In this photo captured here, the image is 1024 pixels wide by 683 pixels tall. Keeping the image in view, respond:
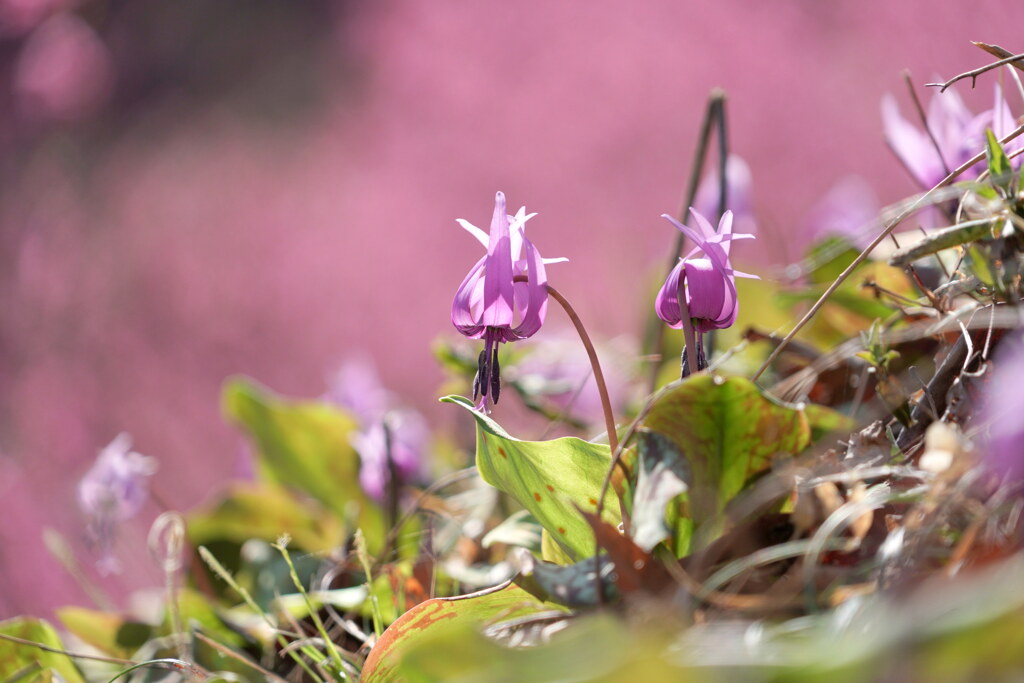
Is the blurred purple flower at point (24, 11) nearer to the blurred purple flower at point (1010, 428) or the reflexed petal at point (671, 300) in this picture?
the reflexed petal at point (671, 300)

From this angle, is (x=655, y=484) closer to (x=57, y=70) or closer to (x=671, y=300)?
(x=671, y=300)

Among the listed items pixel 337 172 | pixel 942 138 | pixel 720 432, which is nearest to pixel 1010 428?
pixel 720 432

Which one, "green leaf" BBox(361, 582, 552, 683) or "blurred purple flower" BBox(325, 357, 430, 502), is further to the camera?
"blurred purple flower" BBox(325, 357, 430, 502)

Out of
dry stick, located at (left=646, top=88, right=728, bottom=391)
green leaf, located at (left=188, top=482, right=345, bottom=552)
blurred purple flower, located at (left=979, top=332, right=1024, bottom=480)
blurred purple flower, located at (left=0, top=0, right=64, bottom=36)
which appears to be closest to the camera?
blurred purple flower, located at (left=979, top=332, right=1024, bottom=480)

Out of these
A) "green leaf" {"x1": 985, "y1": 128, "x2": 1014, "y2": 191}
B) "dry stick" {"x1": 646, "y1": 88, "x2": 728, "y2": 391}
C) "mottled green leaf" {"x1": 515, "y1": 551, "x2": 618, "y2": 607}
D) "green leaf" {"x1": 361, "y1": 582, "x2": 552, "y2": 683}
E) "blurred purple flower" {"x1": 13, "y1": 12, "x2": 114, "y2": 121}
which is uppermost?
"blurred purple flower" {"x1": 13, "y1": 12, "x2": 114, "y2": 121}

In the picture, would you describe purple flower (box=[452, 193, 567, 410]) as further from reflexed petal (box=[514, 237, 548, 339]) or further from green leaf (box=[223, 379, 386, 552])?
green leaf (box=[223, 379, 386, 552])

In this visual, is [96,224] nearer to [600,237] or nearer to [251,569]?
[600,237]

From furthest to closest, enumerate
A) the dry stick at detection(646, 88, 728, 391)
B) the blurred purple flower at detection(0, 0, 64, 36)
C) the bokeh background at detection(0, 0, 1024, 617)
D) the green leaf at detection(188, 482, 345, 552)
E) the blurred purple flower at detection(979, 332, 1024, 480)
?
the bokeh background at detection(0, 0, 1024, 617) → the blurred purple flower at detection(0, 0, 64, 36) → the green leaf at detection(188, 482, 345, 552) → the dry stick at detection(646, 88, 728, 391) → the blurred purple flower at detection(979, 332, 1024, 480)

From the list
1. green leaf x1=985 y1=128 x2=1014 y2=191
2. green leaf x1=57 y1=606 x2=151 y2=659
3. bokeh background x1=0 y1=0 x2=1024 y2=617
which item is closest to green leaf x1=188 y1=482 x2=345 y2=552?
green leaf x1=57 y1=606 x2=151 y2=659
